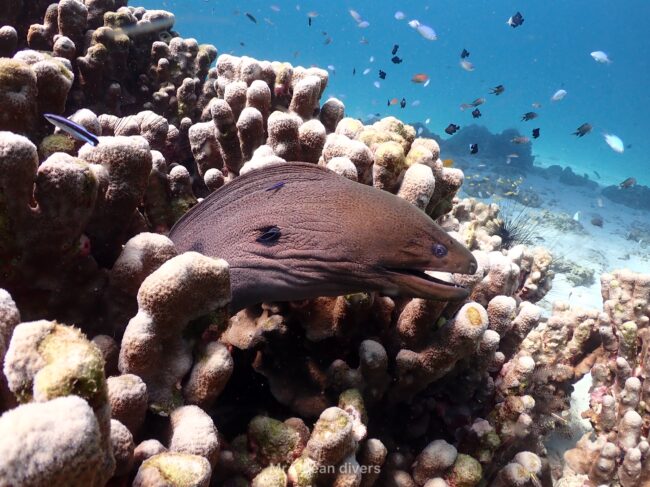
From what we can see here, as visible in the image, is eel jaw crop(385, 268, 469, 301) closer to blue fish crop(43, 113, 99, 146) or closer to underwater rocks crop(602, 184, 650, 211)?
blue fish crop(43, 113, 99, 146)

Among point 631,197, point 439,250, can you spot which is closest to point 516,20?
point 439,250

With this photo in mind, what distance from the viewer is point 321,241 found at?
242cm

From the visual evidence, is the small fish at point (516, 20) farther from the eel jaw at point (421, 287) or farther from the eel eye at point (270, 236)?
the eel eye at point (270, 236)

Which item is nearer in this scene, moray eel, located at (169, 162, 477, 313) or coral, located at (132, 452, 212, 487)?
coral, located at (132, 452, 212, 487)

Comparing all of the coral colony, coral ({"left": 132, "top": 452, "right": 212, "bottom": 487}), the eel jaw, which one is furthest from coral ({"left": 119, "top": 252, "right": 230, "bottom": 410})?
the eel jaw

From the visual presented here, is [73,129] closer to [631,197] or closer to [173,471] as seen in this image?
[173,471]

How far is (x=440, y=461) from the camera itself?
2.42 m

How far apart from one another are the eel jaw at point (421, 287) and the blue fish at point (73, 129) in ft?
5.39

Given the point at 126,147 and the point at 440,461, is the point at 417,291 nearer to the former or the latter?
the point at 440,461

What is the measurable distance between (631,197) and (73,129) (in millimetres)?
34284

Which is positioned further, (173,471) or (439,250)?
(439,250)

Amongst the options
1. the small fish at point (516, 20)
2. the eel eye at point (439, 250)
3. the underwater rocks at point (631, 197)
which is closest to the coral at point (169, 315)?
the eel eye at point (439, 250)

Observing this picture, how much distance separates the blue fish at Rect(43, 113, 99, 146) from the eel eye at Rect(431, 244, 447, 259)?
5.87 ft

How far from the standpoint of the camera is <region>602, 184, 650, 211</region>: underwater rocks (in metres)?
27.7
